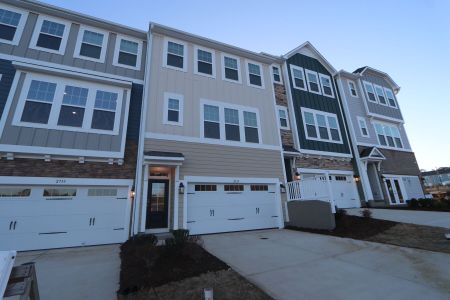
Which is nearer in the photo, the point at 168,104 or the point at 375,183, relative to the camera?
the point at 168,104

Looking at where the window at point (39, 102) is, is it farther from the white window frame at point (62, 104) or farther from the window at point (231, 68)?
the window at point (231, 68)

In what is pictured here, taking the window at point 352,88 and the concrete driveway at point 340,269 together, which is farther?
the window at point 352,88

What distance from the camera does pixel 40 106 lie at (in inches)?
310

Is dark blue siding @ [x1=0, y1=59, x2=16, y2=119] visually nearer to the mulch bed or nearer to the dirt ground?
the mulch bed

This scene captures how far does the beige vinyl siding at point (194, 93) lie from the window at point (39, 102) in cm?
353

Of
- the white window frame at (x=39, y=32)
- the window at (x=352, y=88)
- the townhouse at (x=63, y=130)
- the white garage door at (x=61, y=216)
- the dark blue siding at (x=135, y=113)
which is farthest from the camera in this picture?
the window at (x=352, y=88)

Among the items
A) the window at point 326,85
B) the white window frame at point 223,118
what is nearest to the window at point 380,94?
the window at point 326,85

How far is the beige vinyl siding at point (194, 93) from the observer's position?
30.6 feet

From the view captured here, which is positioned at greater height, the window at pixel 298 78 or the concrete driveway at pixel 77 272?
the window at pixel 298 78

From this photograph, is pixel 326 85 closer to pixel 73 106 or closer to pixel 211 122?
pixel 211 122

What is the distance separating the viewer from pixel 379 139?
1631cm

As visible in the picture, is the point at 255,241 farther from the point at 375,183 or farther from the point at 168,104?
the point at 375,183

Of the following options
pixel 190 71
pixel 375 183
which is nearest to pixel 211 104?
pixel 190 71

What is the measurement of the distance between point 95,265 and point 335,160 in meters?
13.6
